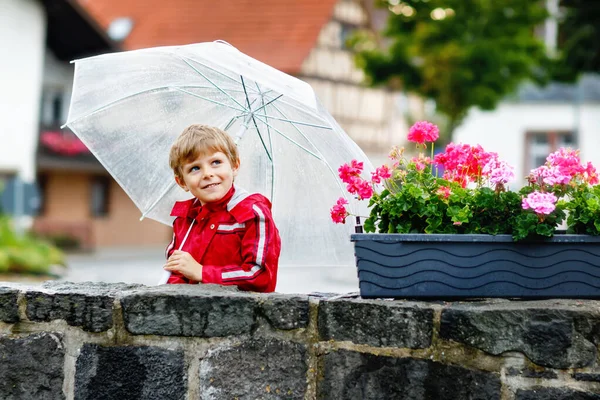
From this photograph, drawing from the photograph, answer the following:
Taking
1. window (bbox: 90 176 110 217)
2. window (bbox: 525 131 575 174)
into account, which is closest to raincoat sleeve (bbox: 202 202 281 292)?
window (bbox: 90 176 110 217)

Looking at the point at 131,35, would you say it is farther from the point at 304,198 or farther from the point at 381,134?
the point at 304,198

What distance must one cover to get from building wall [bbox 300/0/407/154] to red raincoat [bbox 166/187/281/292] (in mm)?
26997

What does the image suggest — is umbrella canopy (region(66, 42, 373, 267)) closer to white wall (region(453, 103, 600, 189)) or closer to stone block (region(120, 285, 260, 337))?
stone block (region(120, 285, 260, 337))

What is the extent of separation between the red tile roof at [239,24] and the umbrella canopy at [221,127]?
88.2ft

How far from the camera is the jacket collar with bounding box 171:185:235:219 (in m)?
3.58

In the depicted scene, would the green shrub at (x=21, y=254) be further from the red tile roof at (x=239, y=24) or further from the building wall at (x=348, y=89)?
the red tile roof at (x=239, y=24)

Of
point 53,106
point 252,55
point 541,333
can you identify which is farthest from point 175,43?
point 541,333

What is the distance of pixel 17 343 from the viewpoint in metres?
3.26

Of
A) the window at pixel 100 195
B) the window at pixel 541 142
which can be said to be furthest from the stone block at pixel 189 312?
the window at pixel 541 142

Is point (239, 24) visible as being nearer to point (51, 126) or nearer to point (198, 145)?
point (51, 126)

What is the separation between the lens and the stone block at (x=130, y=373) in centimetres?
310

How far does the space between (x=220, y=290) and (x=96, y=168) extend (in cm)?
2864

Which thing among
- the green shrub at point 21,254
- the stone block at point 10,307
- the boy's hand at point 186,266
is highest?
the boy's hand at point 186,266

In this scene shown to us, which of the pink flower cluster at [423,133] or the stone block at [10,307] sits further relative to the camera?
the pink flower cluster at [423,133]
